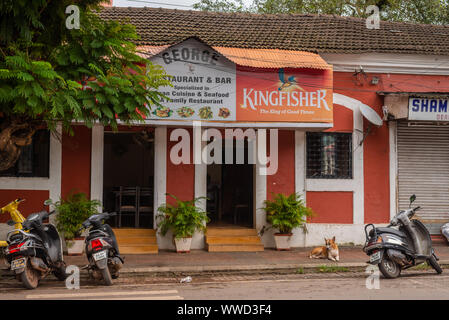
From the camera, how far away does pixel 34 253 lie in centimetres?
789

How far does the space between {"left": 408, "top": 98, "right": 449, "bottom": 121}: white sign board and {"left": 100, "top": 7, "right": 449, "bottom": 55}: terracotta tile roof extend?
144 cm

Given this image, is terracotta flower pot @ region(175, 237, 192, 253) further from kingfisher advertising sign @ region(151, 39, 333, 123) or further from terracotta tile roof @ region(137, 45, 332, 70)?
terracotta tile roof @ region(137, 45, 332, 70)

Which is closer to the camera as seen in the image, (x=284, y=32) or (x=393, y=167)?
(x=393, y=167)

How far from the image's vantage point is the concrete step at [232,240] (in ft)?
39.6

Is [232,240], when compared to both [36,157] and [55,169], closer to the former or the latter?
[55,169]

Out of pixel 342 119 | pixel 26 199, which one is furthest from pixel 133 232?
pixel 342 119

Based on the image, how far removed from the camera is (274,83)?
11648mm

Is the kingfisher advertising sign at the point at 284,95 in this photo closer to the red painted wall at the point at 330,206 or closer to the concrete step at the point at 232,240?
the red painted wall at the point at 330,206

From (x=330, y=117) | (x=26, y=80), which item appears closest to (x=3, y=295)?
(x=26, y=80)

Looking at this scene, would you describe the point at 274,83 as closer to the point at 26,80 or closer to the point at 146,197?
the point at 146,197

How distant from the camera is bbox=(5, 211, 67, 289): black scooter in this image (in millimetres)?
7750

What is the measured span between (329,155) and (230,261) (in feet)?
13.5

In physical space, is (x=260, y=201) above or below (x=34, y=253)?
above

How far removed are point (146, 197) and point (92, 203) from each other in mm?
1854
